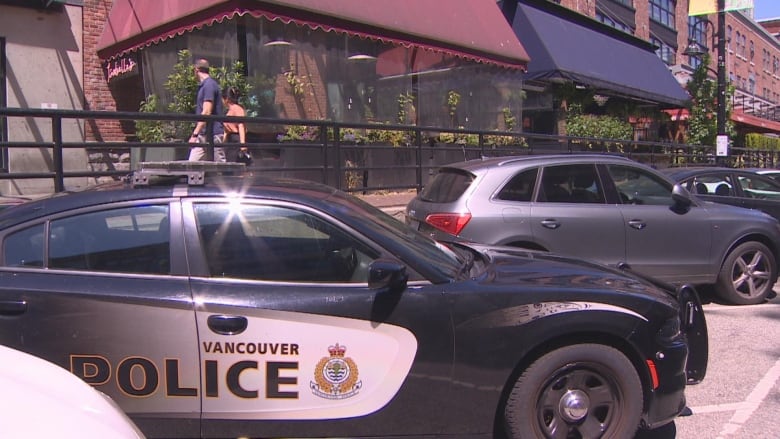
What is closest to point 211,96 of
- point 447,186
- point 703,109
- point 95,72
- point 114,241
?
point 447,186

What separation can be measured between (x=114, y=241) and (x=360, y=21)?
29.7 feet

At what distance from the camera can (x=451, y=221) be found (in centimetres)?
593

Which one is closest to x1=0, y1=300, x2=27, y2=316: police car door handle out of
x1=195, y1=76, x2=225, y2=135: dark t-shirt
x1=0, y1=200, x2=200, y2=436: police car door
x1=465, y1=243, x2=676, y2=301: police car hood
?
x1=0, y1=200, x2=200, y2=436: police car door

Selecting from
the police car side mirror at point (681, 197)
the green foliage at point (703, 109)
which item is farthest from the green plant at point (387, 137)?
the green foliage at point (703, 109)

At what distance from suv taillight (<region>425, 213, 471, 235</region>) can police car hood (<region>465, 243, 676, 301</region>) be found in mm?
1583

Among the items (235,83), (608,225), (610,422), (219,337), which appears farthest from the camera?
(235,83)

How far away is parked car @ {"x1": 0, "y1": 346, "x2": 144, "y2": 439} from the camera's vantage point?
180 cm

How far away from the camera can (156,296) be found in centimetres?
307

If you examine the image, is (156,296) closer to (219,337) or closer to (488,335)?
(219,337)

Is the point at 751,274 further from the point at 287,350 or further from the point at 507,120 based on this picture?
the point at 507,120

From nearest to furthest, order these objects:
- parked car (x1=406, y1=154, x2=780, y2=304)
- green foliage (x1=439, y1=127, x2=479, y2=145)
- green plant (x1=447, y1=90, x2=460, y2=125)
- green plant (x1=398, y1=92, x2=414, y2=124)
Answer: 1. parked car (x1=406, y1=154, x2=780, y2=304)
2. green foliage (x1=439, y1=127, x2=479, y2=145)
3. green plant (x1=398, y1=92, x2=414, y2=124)
4. green plant (x1=447, y1=90, x2=460, y2=125)

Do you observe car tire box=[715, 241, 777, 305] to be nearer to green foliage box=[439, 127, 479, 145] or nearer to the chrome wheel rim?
the chrome wheel rim

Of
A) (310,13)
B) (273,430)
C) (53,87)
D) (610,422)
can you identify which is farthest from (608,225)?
(53,87)

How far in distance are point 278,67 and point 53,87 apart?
467 centimetres
